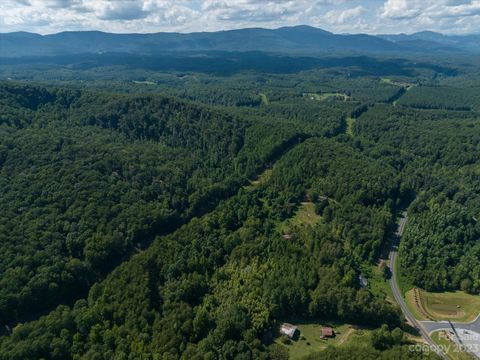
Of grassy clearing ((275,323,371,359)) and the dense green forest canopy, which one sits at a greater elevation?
the dense green forest canopy

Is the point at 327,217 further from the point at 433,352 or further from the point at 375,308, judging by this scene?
the point at 433,352

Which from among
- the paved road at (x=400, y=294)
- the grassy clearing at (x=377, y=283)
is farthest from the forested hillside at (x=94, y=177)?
the paved road at (x=400, y=294)

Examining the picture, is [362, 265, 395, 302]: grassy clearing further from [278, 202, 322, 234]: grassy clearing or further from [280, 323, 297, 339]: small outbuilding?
[280, 323, 297, 339]: small outbuilding

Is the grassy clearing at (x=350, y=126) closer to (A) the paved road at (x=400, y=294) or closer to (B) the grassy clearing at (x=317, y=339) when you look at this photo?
(A) the paved road at (x=400, y=294)

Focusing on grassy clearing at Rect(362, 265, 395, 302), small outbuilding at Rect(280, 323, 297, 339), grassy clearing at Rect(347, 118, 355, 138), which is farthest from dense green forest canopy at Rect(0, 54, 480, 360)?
grassy clearing at Rect(347, 118, 355, 138)

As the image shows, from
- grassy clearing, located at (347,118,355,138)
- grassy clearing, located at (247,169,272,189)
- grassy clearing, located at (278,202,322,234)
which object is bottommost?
grassy clearing, located at (278,202,322,234)

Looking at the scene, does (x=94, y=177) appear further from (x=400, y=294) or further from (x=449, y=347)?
(x=449, y=347)

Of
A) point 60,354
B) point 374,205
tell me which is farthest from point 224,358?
point 374,205
